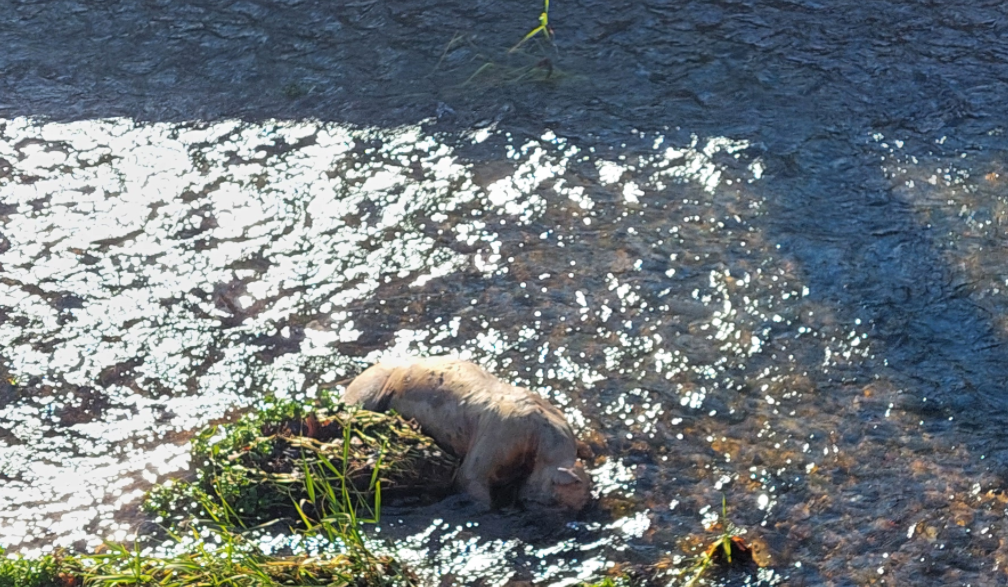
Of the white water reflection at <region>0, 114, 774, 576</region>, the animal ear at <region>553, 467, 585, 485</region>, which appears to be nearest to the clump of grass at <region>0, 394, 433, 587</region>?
the white water reflection at <region>0, 114, 774, 576</region>

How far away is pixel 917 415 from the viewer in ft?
16.2

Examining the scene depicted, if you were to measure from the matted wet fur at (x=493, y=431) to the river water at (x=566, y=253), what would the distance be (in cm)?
14

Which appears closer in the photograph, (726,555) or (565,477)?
(726,555)

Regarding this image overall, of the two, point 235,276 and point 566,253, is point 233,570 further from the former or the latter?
point 566,253

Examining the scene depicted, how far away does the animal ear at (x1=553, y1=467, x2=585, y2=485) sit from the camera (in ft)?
14.6

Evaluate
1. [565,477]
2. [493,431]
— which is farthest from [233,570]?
[565,477]

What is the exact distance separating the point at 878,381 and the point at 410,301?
2226 millimetres

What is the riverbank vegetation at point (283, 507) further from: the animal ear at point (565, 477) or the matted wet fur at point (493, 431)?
the animal ear at point (565, 477)

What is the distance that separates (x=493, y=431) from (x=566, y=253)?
168 centimetres

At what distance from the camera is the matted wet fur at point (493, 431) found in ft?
14.8

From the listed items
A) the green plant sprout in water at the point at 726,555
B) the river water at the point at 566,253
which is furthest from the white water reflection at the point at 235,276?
the green plant sprout in water at the point at 726,555

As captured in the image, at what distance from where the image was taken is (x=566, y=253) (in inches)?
237

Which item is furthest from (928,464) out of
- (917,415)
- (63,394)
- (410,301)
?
(63,394)

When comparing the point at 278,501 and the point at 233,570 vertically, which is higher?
the point at 233,570
